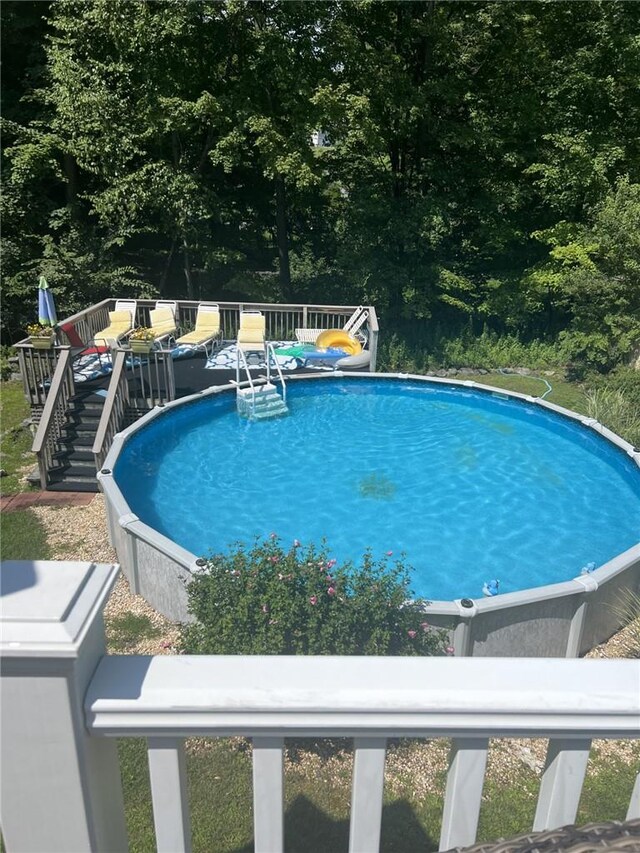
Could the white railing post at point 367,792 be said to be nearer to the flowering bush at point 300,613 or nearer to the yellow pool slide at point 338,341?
the flowering bush at point 300,613

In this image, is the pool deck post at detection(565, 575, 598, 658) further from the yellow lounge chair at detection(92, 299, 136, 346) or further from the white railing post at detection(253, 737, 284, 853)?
the yellow lounge chair at detection(92, 299, 136, 346)

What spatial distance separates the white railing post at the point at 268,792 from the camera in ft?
4.42

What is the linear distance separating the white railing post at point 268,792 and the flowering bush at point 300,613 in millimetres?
3545

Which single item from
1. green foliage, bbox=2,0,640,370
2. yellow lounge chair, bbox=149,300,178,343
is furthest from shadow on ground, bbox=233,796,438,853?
green foliage, bbox=2,0,640,370

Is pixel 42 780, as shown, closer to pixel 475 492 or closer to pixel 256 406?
pixel 475 492

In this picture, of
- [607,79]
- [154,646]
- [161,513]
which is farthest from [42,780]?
[607,79]

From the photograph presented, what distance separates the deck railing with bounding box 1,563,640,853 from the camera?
3.97 ft

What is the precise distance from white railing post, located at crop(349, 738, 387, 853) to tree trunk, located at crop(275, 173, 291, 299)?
1967 centimetres

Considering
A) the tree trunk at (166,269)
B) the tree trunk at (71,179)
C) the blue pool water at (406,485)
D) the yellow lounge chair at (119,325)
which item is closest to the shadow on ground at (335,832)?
the blue pool water at (406,485)

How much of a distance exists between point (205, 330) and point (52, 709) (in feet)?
46.0

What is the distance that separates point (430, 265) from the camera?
1923 cm

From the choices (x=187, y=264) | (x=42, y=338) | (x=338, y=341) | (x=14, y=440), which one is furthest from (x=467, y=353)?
(x=14, y=440)

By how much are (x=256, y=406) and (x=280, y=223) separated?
962cm

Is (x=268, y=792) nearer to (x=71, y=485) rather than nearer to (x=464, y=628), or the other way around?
Answer: (x=464, y=628)
